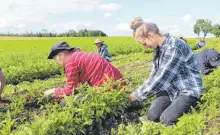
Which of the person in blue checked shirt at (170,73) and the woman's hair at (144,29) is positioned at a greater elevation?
the woman's hair at (144,29)

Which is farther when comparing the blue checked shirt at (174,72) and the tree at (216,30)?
the tree at (216,30)

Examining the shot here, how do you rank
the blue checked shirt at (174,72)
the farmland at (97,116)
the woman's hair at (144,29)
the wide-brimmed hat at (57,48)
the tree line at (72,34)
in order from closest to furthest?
the farmland at (97,116), the woman's hair at (144,29), the blue checked shirt at (174,72), the wide-brimmed hat at (57,48), the tree line at (72,34)

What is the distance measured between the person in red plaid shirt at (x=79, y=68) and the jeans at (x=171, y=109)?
0.65 m

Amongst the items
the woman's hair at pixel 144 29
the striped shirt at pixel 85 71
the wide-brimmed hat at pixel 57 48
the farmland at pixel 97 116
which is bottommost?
the farmland at pixel 97 116

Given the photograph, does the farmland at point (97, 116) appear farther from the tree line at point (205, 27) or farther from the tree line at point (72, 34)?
the tree line at point (205, 27)

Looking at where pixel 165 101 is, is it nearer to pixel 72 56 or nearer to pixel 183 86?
pixel 183 86

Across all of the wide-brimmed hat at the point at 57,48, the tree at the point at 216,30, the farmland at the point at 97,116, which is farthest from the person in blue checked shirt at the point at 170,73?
the tree at the point at 216,30

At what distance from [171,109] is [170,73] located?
0.48 metres

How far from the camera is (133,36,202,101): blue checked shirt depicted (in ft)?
15.5

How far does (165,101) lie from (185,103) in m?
0.46

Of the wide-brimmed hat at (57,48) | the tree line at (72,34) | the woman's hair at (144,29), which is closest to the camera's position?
the woman's hair at (144,29)

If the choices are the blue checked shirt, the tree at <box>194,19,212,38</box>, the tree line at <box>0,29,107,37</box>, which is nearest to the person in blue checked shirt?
the blue checked shirt

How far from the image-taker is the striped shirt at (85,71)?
212 inches

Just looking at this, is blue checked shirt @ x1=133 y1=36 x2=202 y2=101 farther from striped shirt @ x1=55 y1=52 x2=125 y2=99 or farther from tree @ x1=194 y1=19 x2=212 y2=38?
tree @ x1=194 y1=19 x2=212 y2=38
